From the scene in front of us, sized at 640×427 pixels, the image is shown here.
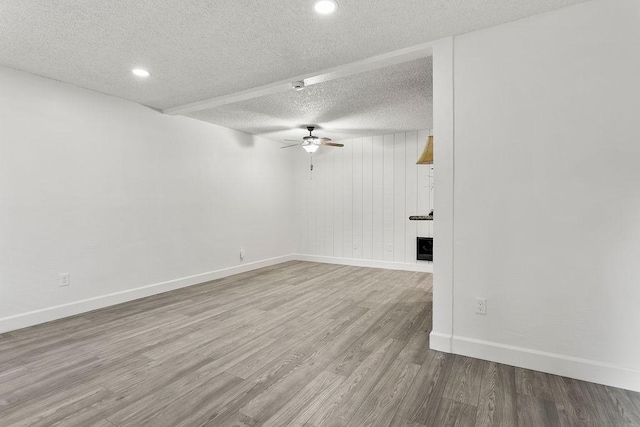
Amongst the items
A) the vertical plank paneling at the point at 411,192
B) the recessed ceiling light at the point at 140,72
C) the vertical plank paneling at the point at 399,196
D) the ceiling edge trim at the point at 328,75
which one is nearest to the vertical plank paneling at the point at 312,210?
the vertical plank paneling at the point at 399,196

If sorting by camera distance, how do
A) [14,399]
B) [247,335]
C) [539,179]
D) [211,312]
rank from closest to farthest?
[14,399] < [539,179] < [247,335] < [211,312]

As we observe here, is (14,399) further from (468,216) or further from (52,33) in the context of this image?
(468,216)

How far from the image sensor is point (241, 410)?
181cm

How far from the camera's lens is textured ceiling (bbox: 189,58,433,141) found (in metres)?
3.43

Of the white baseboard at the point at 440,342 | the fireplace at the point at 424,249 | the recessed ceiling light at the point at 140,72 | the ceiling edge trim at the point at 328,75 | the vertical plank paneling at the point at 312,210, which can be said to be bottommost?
the white baseboard at the point at 440,342

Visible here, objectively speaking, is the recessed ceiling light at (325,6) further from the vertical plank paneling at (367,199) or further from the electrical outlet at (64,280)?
the vertical plank paneling at (367,199)

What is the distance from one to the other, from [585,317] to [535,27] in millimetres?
2030

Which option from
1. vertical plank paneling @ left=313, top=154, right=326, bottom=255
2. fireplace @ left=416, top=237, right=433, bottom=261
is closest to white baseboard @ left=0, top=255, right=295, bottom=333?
vertical plank paneling @ left=313, top=154, right=326, bottom=255

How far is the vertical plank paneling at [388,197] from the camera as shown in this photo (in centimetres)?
603

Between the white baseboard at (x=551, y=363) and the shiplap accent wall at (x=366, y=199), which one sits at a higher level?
the shiplap accent wall at (x=366, y=199)

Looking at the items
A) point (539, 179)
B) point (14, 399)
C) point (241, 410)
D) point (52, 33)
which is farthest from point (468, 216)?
point (52, 33)

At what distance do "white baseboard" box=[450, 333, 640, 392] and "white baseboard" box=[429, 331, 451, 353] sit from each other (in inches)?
1.5

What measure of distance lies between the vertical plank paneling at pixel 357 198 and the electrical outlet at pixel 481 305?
A: 157 inches

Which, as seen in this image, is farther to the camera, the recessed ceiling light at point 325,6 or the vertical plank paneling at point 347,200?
the vertical plank paneling at point 347,200
